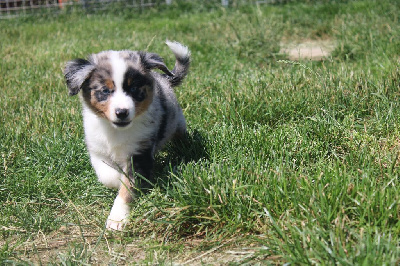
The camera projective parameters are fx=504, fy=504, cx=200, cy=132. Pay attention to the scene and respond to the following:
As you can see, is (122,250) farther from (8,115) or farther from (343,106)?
(8,115)

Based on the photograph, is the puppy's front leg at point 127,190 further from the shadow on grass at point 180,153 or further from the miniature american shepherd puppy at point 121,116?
the shadow on grass at point 180,153

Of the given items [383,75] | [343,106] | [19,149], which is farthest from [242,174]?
[383,75]

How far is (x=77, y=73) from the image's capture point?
3.23 meters

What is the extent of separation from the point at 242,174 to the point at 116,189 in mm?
991

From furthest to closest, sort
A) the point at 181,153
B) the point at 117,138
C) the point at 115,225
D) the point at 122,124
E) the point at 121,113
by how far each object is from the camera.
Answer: the point at 181,153
the point at 117,138
the point at 122,124
the point at 121,113
the point at 115,225

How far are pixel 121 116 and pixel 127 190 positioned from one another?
1.51 ft

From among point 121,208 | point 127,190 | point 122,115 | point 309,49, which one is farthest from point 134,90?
point 309,49

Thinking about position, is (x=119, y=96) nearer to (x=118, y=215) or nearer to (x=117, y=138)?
(x=117, y=138)

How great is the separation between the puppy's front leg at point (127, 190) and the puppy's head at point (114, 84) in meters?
0.29

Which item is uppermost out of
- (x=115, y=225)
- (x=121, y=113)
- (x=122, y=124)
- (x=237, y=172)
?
(x=121, y=113)

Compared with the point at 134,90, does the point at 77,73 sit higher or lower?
higher

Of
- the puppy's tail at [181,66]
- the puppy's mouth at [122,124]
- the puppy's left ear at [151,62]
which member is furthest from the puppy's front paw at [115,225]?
the puppy's tail at [181,66]

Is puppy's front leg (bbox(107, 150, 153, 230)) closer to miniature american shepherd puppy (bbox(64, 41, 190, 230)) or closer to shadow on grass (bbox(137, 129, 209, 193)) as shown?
miniature american shepherd puppy (bbox(64, 41, 190, 230))

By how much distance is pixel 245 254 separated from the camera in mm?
2469
